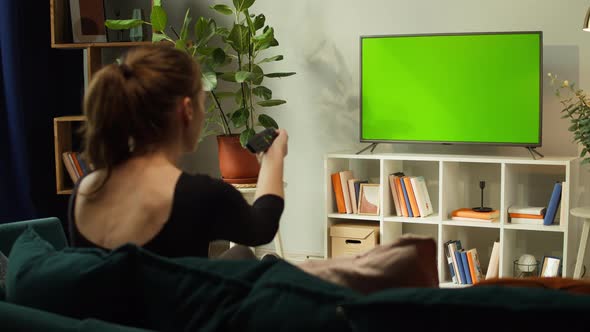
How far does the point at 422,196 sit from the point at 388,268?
3.20 metres

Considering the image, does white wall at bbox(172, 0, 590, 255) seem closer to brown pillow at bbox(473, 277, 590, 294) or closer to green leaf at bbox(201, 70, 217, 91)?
green leaf at bbox(201, 70, 217, 91)

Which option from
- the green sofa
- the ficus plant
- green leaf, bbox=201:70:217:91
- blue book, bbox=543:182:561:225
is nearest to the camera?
the green sofa

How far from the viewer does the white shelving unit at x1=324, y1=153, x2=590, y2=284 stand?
4.06 m

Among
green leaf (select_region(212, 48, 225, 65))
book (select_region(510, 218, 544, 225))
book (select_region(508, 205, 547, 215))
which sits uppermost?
green leaf (select_region(212, 48, 225, 65))

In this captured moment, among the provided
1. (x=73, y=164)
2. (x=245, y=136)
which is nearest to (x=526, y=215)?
(x=245, y=136)

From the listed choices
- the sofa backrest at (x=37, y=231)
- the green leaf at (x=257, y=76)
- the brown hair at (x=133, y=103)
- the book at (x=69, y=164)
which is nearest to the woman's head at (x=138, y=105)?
the brown hair at (x=133, y=103)

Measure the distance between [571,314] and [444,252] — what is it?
11.4 ft

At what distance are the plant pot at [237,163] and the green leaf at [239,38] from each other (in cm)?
54

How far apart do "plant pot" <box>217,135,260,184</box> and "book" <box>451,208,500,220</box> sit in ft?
3.86

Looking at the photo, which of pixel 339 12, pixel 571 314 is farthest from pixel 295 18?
pixel 571 314

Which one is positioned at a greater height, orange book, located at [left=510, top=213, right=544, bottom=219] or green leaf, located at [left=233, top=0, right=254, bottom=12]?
green leaf, located at [left=233, top=0, right=254, bottom=12]

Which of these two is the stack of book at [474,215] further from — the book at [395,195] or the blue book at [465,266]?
the book at [395,195]

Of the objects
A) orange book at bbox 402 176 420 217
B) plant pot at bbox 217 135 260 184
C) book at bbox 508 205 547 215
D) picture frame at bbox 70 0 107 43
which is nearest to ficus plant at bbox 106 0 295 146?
plant pot at bbox 217 135 260 184

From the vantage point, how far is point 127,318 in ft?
4.20
